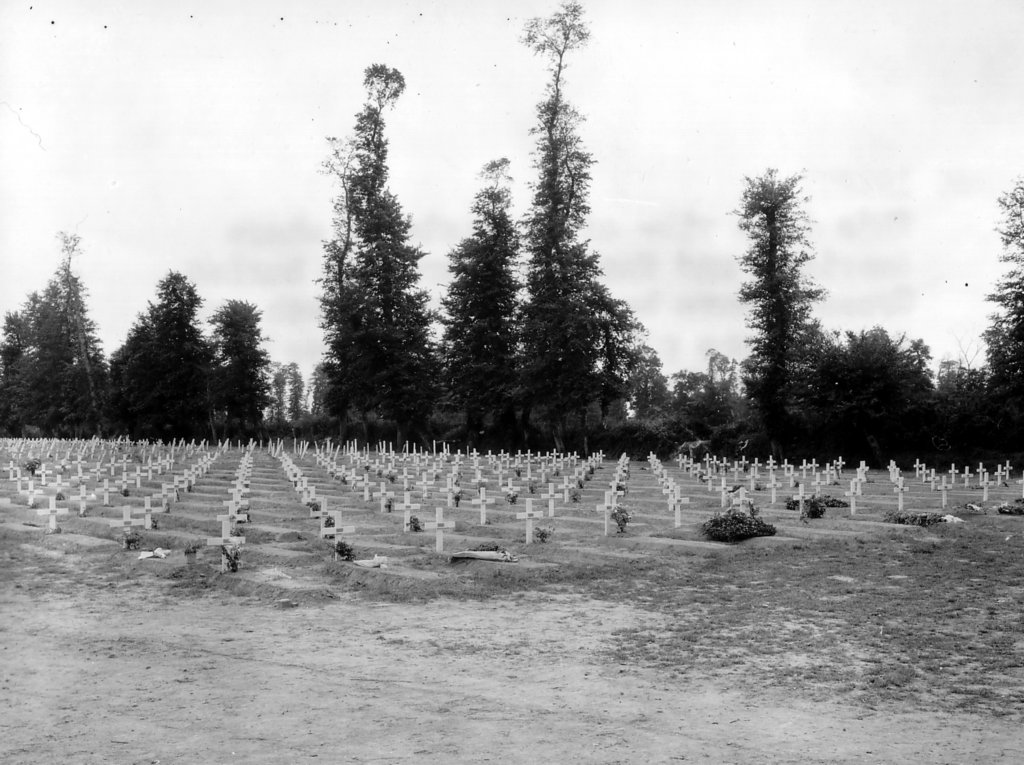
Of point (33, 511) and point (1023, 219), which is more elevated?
point (1023, 219)

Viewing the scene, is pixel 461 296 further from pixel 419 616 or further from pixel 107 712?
pixel 107 712

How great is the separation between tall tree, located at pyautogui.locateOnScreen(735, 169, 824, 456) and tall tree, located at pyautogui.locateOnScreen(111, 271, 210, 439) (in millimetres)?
38322

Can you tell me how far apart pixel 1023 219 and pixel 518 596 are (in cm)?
3246

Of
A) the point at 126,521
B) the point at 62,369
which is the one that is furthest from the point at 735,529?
the point at 62,369

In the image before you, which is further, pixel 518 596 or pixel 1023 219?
pixel 1023 219

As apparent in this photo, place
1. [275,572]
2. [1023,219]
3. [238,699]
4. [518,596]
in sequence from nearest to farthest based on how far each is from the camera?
[238,699] → [518,596] → [275,572] → [1023,219]

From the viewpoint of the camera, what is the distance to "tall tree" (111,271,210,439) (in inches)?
2298

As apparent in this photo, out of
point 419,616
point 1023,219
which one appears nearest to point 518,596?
point 419,616

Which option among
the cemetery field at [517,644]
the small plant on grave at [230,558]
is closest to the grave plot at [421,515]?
the small plant on grave at [230,558]

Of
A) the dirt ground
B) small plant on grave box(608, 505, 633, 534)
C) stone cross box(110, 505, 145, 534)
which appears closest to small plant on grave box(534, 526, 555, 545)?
small plant on grave box(608, 505, 633, 534)

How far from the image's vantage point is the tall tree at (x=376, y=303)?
48406 millimetres

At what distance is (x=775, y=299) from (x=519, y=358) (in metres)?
13.9

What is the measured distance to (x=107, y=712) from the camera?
5.91m

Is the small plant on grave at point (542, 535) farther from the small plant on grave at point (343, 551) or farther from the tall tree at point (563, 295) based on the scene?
the tall tree at point (563, 295)
